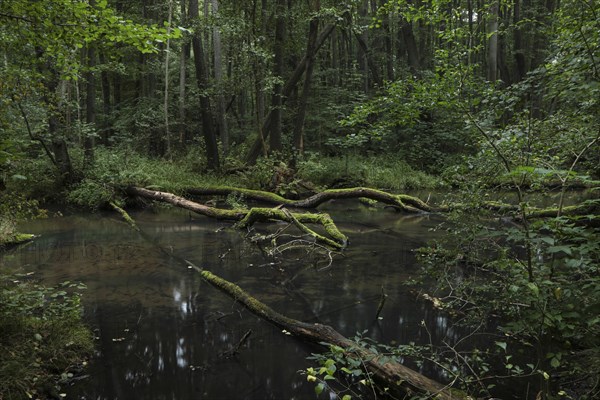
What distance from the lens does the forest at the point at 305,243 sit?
3.73 meters

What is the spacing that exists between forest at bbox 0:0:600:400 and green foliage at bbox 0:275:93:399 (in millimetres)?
23

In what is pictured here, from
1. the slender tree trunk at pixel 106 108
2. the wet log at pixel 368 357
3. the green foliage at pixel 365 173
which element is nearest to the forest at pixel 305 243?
the wet log at pixel 368 357

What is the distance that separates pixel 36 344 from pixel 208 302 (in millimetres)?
2654

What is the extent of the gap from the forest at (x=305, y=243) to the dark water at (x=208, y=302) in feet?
0.14

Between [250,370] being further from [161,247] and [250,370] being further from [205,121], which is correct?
[205,121]

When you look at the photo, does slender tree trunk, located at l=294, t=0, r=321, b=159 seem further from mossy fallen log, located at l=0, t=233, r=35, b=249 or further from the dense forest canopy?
mossy fallen log, located at l=0, t=233, r=35, b=249

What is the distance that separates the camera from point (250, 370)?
4.68 meters

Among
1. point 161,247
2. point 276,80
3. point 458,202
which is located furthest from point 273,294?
point 276,80

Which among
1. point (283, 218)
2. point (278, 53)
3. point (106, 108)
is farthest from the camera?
point (106, 108)

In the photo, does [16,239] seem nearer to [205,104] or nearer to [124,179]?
[124,179]

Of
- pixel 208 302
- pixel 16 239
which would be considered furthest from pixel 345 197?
pixel 16 239

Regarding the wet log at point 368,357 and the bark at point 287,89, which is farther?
the bark at point 287,89

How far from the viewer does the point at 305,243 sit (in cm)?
1020

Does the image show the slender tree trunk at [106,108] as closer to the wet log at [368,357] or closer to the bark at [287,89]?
the bark at [287,89]
